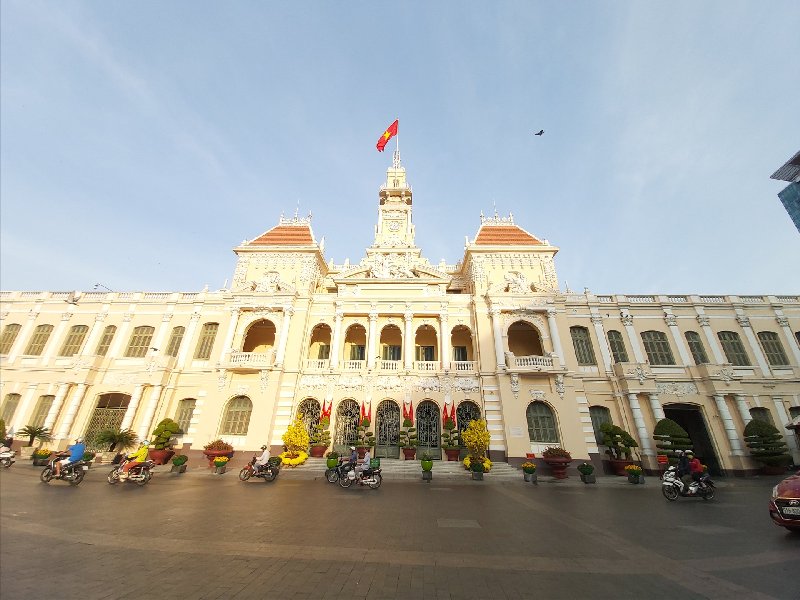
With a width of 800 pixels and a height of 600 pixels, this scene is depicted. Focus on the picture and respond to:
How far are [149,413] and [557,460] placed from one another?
26.5 metres

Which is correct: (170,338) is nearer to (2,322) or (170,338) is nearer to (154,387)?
(154,387)

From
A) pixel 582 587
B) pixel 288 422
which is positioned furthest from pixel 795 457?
pixel 288 422

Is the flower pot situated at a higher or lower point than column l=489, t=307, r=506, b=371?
lower

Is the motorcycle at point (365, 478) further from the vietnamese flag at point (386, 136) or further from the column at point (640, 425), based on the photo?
the vietnamese flag at point (386, 136)

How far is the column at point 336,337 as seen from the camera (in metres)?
23.4

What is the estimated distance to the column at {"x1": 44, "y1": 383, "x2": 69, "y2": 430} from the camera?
21.4 m

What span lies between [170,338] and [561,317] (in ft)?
98.4

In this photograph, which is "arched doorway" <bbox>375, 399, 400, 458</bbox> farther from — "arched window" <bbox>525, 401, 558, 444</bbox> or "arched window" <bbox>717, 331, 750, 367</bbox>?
"arched window" <bbox>717, 331, 750, 367</bbox>

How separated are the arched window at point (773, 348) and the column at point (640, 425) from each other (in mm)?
10799

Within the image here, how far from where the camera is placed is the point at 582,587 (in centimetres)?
526

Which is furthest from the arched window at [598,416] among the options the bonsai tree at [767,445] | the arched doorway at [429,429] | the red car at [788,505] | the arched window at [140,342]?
the arched window at [140,342]

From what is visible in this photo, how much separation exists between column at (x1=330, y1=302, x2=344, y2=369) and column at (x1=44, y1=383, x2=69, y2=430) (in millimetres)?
18277

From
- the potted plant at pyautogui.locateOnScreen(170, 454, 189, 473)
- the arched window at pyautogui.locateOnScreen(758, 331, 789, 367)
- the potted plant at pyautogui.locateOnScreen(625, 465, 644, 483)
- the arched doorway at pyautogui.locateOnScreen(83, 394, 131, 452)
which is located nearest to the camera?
the potted plant at pyautogui.locateOnScreen(625, 465, 644, 483)

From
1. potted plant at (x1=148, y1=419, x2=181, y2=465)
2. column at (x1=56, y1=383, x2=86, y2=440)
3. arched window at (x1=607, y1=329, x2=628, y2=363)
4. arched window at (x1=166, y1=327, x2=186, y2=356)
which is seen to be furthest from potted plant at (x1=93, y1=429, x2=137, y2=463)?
arched window at (x1=607, y1=329, x2=628, y2=363)
